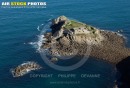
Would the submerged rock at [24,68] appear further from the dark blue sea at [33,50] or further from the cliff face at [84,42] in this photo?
the cliff face at [84,42]

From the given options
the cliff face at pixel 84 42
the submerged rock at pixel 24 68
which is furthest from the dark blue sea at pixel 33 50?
the cliff face at pixel 84 42

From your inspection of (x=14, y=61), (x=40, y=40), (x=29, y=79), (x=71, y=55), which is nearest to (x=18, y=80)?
(x=29, y=79)

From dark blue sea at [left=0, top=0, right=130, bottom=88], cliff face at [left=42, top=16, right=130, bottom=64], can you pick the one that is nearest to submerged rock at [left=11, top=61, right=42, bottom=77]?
dark blue sea at [left=0, top=0, right=130, bottom=88]

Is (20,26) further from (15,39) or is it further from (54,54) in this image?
(54,54)

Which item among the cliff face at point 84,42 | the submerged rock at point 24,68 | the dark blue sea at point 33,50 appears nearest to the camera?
the dark blue sea at point 33,50

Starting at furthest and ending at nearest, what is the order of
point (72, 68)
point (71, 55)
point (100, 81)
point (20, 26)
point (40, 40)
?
point (20, 26)
point (40, 40)
point (71, 55)
point (72, 68)
point (100, 81)

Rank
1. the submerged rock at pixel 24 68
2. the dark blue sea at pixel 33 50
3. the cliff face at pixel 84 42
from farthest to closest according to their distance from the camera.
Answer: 1. the cliff face at pixel 84 42
2. the submerged rock at pixel 24 68
3. the dark blue sea at pixel 33 50

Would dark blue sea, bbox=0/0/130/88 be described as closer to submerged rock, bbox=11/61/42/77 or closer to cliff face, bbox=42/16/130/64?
submerged rock, bbox=11/61/42/77
